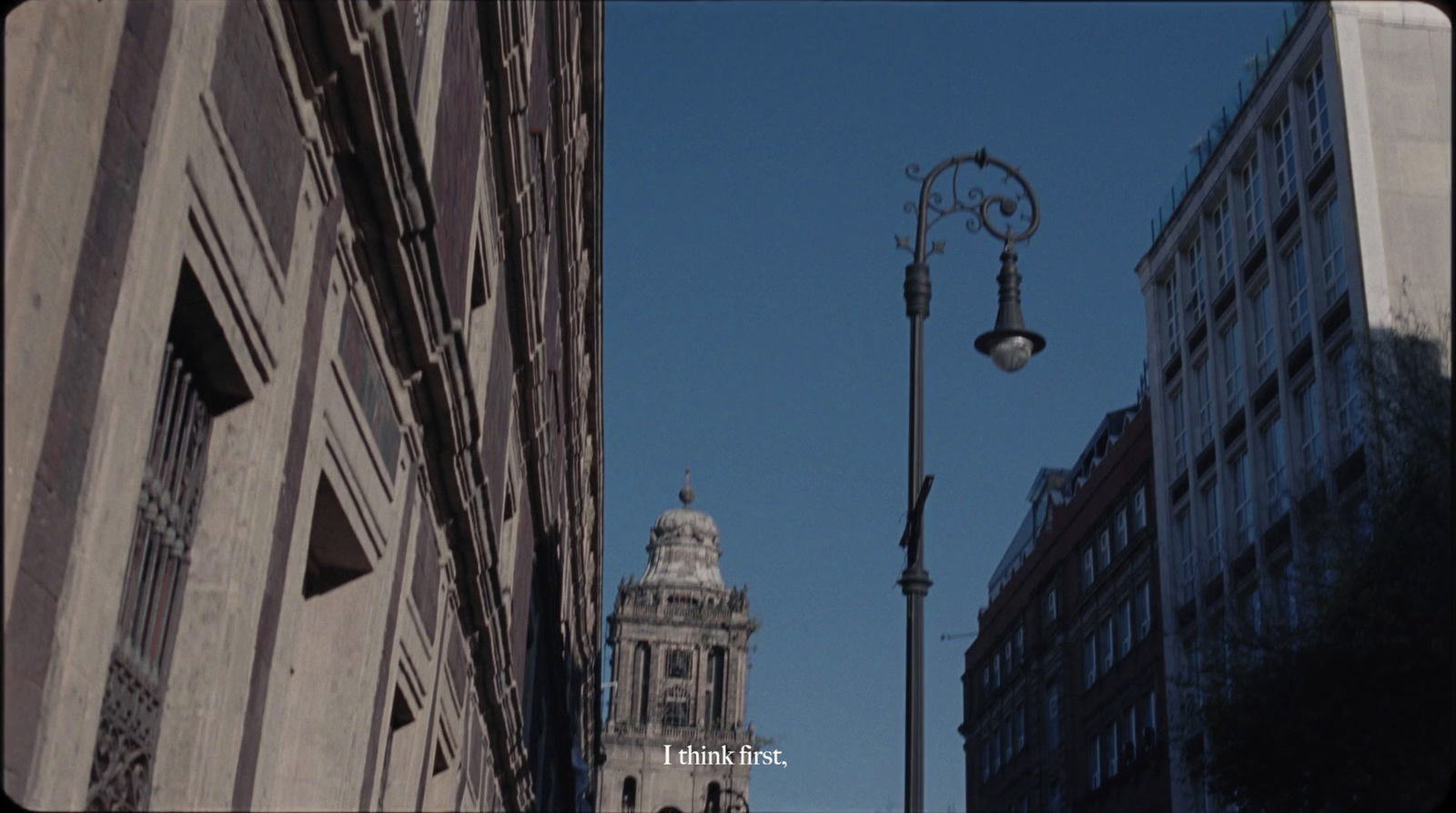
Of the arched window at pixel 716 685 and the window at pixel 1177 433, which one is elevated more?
the arched window at pixel 716 685

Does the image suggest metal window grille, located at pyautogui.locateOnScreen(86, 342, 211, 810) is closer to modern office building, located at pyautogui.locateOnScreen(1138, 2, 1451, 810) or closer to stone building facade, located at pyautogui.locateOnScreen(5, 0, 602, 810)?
stone building facade, located at pyautogui.locateOnScreen(5, 0, 602, 810)

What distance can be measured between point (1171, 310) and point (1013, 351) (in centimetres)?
2890

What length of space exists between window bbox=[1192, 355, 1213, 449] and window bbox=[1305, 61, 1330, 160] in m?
6.70

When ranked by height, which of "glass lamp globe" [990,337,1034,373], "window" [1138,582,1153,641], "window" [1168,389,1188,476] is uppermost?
"window" [1168,389,1188,476]

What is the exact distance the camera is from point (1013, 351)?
1386 cm

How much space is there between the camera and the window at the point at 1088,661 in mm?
45281

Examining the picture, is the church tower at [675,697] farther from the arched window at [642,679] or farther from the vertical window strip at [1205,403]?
the vertical window strip at [1205,403]

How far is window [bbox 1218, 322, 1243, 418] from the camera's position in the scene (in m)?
35.8

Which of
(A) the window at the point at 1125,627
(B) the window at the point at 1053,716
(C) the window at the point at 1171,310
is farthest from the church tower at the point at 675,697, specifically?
(C) the window at the point at 1171,310

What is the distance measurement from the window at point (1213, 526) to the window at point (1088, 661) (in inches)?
348

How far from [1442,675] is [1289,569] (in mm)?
12739

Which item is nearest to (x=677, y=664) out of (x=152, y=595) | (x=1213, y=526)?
(x=1213, y=526)

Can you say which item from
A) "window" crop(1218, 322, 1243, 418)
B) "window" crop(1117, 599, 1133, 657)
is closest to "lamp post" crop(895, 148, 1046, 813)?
"window" crop(1218, 322, 1243, 418)

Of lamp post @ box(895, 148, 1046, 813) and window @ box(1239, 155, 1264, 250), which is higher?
window @ box(1239, 155, 1264, 250)
